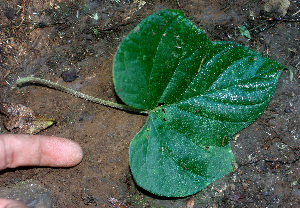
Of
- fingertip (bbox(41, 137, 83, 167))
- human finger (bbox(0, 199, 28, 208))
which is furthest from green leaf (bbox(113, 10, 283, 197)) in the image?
human finger (bbox(0, 199, 28, 208))

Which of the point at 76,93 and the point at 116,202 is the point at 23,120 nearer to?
the point at 76,93

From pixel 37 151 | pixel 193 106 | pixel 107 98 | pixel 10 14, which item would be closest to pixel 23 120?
pixel 37 151

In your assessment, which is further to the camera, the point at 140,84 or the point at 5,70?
the point at 5,70

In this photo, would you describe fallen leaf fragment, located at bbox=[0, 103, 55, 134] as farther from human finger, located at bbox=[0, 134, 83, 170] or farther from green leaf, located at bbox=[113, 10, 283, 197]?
green leaf, located at bbox=[113, 10, 283, 197]

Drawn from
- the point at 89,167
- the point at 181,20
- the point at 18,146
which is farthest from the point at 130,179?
the point at 181,20

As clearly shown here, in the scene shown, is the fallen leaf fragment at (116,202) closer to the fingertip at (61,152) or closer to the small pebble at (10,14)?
the fingertip at (61,152)

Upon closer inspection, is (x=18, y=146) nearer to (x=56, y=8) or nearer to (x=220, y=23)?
(x=56, y=8)

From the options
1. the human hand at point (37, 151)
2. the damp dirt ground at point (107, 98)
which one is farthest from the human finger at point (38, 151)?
the damp dirt ground at point (107, 98)
